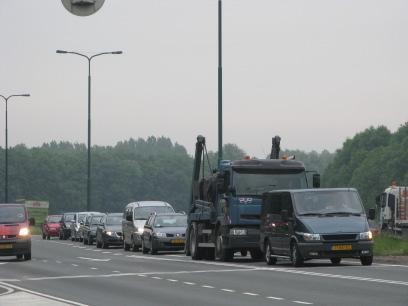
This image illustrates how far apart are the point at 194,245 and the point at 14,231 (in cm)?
537

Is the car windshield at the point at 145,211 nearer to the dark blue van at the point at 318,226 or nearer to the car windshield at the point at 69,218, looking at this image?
the dark blue van at the point at 318,226

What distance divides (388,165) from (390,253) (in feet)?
353

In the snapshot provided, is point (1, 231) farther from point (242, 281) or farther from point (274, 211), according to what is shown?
point (242, 281)

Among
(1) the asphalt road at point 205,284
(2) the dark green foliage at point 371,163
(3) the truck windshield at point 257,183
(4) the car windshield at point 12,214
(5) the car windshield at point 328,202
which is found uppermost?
(2) the dark green foliage at point 371,163

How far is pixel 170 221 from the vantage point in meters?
45.5

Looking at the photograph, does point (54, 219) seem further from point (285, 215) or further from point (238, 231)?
point (285, 215)

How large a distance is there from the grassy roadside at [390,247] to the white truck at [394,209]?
17.3 metres

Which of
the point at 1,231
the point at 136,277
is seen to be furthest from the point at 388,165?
the point at 136,277

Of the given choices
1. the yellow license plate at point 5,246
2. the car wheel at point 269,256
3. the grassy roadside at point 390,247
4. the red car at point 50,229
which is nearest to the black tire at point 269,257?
the car wheel at point 269,256

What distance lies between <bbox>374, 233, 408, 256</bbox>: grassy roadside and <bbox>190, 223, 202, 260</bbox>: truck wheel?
195 inches

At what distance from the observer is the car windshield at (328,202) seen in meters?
30.8

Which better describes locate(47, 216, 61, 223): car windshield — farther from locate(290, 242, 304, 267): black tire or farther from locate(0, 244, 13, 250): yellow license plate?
locate(290, 242, 304, 267): black tire

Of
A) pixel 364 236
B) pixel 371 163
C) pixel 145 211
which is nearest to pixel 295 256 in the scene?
pixel 364 236

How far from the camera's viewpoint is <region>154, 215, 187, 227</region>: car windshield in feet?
148
